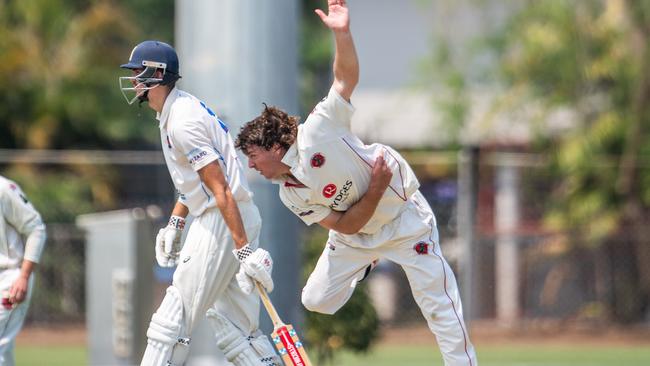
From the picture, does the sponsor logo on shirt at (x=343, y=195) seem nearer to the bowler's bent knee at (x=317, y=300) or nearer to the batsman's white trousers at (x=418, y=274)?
the batsman's white trousers at (x=418, y=274)

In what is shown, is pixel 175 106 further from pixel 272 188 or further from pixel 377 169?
pixel 272 188

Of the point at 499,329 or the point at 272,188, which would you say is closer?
the point at 272,188

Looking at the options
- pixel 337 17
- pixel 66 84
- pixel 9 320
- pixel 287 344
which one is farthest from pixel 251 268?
pixel 66 84

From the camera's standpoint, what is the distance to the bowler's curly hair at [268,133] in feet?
25.0

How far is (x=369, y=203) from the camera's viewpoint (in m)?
7.76

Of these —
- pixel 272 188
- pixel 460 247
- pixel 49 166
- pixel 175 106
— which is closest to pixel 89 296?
pixel 272 188

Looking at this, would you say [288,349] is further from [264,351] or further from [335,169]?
[335,169]

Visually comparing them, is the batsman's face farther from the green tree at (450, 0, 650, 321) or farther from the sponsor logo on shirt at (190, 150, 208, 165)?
the green tree at (450, 0, 650, 321)

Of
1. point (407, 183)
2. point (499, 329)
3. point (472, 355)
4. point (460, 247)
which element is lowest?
point (499, 329)

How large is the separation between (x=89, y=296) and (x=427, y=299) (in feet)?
16.0

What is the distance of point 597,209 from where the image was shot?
1883 centimetres

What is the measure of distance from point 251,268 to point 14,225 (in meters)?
2.12

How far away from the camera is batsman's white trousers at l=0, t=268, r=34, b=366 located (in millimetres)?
8633

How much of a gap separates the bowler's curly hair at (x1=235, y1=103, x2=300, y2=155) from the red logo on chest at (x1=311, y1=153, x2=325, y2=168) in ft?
0.54
